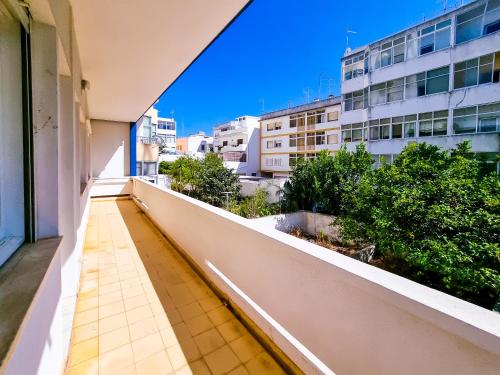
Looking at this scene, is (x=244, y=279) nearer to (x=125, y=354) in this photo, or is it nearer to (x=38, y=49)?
(x=125, y=354)

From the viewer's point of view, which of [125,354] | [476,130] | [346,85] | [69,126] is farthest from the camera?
[346,85]

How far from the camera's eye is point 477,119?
35.2 feet

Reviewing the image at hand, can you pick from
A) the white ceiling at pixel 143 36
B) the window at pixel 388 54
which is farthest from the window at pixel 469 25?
the white ceiling at pixel 143 36

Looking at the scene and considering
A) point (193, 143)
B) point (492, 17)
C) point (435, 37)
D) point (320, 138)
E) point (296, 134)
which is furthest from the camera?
point (193, 143)

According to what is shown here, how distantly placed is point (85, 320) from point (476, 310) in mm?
2530

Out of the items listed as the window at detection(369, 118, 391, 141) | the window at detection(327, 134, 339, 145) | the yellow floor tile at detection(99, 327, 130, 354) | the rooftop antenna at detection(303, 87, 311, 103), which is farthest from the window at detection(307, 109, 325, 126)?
the yellow floor tile at detection(99, 327, 130, 354)

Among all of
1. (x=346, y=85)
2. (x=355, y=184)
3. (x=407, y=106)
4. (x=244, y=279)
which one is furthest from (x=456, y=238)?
(x=346, y=85)

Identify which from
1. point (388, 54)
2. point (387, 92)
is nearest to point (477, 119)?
point (387, 92)

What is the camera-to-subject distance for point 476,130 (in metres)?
10.8

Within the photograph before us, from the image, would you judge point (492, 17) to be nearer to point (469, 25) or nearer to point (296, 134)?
point (469, 25)

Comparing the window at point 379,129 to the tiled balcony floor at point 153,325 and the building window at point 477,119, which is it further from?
the tiled balcony floor at point 153,325

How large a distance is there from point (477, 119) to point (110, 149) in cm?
1537

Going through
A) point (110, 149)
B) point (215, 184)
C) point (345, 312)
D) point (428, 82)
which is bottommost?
point (345, 312)

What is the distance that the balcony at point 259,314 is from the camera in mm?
877
